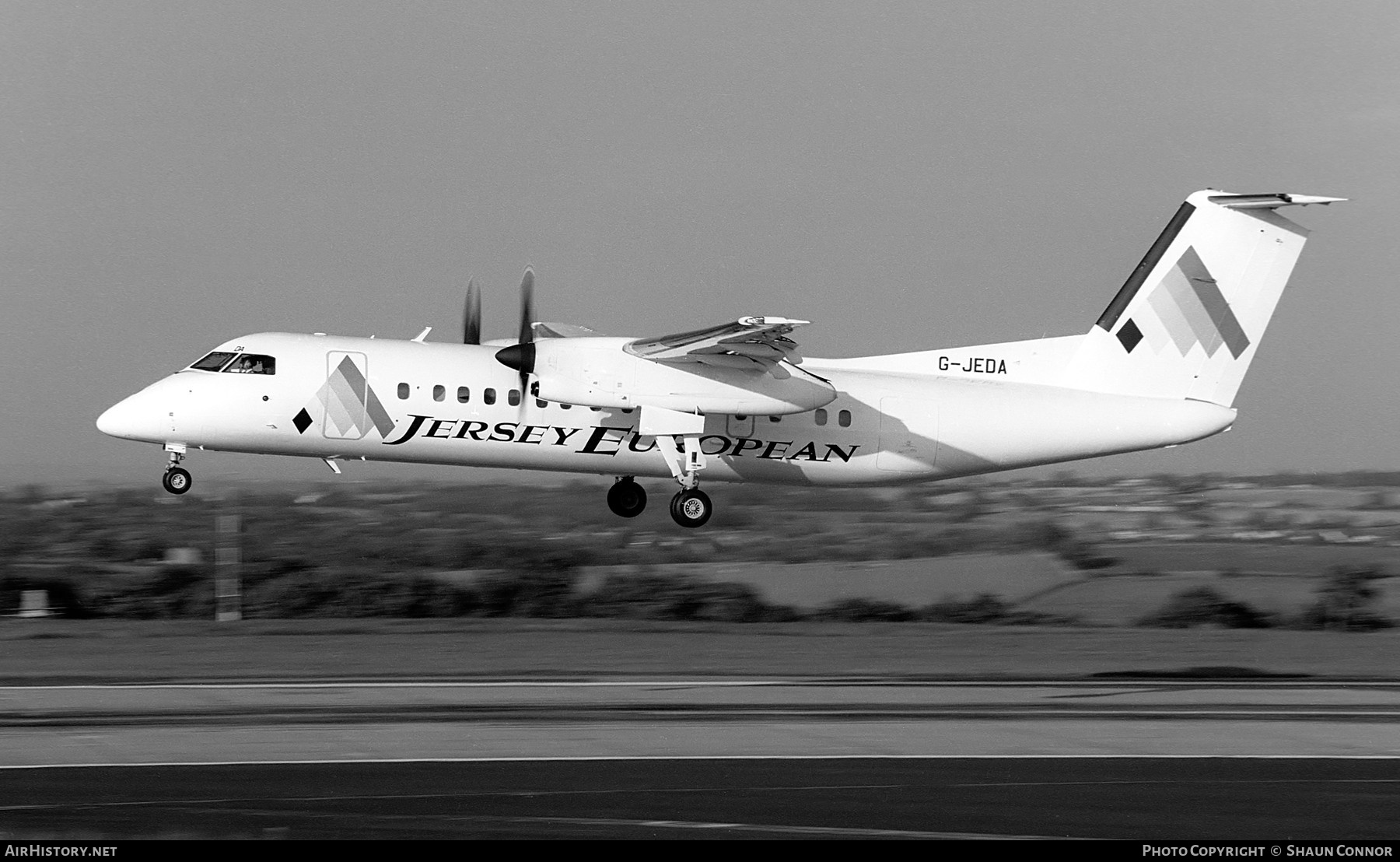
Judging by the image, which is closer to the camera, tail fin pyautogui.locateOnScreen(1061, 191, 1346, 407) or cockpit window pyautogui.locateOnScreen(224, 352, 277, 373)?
cockpit window pyautogui.locateOnScreen(224, 352, 277, 373)

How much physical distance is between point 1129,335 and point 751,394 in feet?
19.7

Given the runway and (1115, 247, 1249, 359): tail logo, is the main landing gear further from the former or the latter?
(1115, 247, 1249, 359): tail logo

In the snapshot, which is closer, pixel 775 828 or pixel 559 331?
pixel 775 828

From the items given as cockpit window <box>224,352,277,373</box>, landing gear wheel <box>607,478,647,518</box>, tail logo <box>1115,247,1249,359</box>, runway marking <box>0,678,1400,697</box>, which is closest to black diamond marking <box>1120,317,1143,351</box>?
tail logo <box>1115,247,1249,359</box>

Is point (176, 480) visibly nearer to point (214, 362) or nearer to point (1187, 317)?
point (214, 362)

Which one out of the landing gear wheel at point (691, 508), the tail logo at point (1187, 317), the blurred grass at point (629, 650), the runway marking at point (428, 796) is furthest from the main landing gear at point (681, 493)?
the runway marking at point (428, 796)

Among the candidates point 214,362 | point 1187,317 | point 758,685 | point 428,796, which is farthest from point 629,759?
point 1187,317

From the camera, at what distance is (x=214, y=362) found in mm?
19891

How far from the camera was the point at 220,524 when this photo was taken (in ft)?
97.2

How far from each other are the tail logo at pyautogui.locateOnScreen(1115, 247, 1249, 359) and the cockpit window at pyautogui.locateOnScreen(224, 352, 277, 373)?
11911 mm

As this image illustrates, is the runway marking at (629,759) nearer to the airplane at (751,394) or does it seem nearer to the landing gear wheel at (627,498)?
the airplane at (751,394)

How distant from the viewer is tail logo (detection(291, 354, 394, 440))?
64.6ft

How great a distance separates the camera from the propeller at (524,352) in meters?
19.8

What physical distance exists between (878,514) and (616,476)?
10368mm
